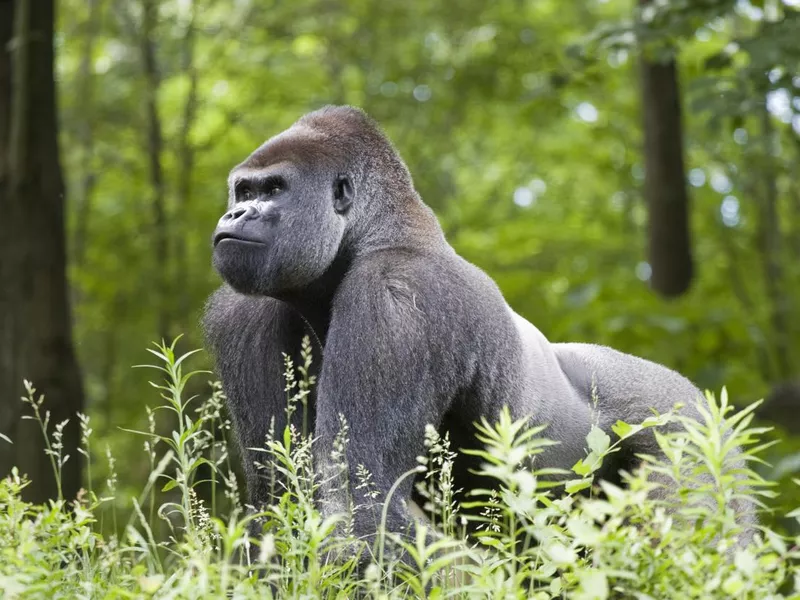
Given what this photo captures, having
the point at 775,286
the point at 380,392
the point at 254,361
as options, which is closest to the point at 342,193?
the point at 254,361

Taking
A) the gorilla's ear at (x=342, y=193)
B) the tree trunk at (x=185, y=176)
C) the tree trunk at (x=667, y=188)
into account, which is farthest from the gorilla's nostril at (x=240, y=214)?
the tree trunk at (x=667, y=188)

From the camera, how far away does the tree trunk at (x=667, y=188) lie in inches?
377

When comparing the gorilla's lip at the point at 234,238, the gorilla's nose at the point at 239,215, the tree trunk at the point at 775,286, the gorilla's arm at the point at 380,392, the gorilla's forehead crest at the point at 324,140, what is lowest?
the tree trunk at the point at 775,286

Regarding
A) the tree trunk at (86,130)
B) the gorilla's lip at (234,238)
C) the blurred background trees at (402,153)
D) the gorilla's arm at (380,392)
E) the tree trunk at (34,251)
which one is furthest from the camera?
the tree trunk at (86,130)

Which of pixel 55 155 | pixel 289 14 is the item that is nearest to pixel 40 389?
pixel 55 155

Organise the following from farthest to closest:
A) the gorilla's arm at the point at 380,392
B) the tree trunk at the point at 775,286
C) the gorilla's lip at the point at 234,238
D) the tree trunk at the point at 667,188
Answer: the tree trunk at the point at 775,286
the tree trunk at the point at 667,188
the gorilla's lip at the point at 234,238
the gorilla's arm at the point at 380,392

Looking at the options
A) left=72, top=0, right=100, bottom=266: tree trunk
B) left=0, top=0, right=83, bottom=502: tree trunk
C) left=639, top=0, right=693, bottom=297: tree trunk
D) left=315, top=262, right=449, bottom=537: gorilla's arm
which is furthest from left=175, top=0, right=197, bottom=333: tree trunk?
left=315, top=262, right=449, bottom=537: gorilla's arm

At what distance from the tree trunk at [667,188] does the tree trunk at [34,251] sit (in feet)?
17.3

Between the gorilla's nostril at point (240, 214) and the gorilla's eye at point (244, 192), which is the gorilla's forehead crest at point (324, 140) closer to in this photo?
the gorilla's eye at point (244, 192)

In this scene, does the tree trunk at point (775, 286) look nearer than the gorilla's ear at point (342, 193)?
No

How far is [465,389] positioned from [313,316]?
71 centimetres

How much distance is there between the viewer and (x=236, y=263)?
372 cm

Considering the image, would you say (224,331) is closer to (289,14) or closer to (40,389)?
(40,389)

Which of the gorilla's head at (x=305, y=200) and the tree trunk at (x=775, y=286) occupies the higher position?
the gorilla's head at (x=305, y=200)
